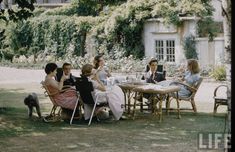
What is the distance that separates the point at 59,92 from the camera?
9.38m

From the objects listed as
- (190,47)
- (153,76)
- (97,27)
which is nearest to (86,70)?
(153,76)

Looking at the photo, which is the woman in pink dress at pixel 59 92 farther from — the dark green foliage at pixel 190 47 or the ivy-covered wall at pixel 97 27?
the dark green foliage at pixel 190 47

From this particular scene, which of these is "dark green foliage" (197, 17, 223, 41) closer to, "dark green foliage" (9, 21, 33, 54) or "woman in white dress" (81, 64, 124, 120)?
"woman in white dress" (81, 64, 124, 120)

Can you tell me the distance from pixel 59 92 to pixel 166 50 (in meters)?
17.0

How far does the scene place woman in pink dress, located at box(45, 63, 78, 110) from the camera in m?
9.38

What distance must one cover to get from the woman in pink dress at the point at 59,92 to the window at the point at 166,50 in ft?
53.1

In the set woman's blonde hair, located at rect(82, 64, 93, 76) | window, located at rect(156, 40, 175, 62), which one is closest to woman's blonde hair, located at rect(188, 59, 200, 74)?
woman's blonde hair, located at rect(82, 64, 93, 76)

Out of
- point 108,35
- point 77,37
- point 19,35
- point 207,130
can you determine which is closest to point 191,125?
point 207,130

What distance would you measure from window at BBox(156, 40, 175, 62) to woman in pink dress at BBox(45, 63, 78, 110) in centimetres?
1619

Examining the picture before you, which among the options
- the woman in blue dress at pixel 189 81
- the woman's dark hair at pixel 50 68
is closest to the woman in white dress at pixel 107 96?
the woman's dark hair at pixel 50 68

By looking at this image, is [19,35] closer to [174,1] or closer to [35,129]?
[174,1]

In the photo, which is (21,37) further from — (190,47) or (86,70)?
(86,70)

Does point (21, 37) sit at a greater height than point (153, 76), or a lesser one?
greater

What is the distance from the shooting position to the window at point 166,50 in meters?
25.6
